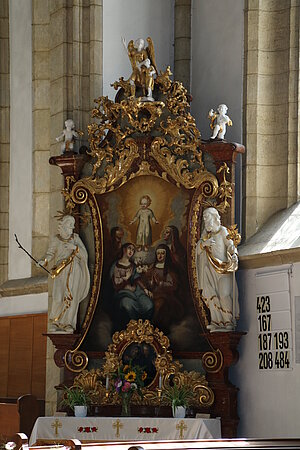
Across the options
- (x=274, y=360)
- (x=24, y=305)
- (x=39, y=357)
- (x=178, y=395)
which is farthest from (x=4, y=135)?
(x=274, y=360)

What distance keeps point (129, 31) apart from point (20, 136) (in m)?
2.69

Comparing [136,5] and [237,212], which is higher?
[136,5]

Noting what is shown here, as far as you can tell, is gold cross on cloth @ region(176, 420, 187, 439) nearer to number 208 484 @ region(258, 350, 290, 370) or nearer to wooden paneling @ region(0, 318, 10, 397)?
number 208 484 @ region(258, 350, 290, 370)

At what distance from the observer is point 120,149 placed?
553 inches

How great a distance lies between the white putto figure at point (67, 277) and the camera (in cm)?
1391

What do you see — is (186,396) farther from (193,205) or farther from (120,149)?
(120,149)

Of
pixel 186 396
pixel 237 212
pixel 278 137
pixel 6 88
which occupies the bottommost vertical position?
pixel 186 396

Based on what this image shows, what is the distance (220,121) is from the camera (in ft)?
44.4

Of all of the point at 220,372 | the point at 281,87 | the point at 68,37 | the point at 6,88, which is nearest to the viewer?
the point at 220,372

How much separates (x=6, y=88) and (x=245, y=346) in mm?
6079

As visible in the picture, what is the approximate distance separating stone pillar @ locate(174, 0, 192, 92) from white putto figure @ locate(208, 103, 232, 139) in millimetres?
1721

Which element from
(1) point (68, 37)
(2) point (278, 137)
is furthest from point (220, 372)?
(1) point (68, 37)

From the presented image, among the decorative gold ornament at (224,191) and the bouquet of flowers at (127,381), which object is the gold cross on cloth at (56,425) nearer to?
the bouquet of flowers at (127,381)

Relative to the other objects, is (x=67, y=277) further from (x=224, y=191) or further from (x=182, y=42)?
(x=182, y=42)
